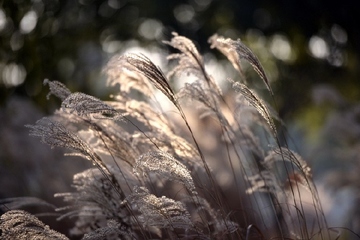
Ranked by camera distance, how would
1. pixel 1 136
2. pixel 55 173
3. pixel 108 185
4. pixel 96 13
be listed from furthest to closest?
pixel 96 13 → pixel 1 136 → pixel 55 173 → pixel 108 185

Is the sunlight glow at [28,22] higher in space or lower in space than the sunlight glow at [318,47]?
lower

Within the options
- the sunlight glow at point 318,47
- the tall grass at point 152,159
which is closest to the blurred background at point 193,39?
the sunlight glow at point 318,47

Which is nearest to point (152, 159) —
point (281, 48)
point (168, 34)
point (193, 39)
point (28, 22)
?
point (193, 39)

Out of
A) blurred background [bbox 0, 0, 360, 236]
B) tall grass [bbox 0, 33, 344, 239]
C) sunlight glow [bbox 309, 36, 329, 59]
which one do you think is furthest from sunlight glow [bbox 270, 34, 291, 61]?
tall grass [bbox 0, 33, 344, 239]

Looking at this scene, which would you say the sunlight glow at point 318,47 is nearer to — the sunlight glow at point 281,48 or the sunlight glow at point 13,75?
the sunlight glow at point 281,48

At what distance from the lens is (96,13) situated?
1390 cm

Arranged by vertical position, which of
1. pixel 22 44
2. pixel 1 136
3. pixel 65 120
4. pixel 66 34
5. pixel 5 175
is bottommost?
pixel 65 120

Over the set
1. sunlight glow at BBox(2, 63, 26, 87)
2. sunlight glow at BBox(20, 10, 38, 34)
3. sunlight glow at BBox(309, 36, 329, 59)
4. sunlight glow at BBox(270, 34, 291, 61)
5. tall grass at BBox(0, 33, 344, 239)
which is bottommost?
tall grass at BBox(0, 33, 344, 239)

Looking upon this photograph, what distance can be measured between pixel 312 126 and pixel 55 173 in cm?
988

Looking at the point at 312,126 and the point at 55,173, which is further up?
the point at 312,126

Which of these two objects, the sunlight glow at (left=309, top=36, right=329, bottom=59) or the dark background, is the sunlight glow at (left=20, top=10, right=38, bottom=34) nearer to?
the dark background

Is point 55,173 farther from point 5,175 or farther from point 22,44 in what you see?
point 22,44

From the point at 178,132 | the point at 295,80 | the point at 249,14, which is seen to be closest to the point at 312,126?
the point at 295,80

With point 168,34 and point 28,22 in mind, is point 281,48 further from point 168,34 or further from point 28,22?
point 28,22
